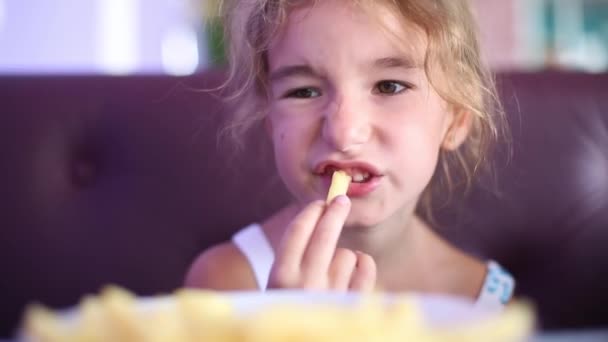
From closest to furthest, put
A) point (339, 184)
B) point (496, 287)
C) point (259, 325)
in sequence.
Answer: point (259, 325), point (339, 184), point (496, 287)

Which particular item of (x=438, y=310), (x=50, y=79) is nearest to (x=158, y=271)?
(x=50, y=79)

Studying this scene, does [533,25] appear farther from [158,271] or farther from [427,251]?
[158,271]

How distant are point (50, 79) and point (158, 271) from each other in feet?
1.11

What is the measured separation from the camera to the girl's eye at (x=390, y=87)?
28.2 inches

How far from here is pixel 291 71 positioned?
2.41 ft

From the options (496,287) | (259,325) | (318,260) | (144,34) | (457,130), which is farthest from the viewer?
(144,34)

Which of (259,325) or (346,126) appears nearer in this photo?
(259,325)

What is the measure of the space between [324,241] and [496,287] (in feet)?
1.89

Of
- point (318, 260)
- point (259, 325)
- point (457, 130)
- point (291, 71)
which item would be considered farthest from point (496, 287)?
point (259, 325)

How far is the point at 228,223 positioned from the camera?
3.27 ft

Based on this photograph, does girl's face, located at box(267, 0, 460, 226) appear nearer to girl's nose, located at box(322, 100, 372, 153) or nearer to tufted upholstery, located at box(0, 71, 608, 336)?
girl's nose, located at box(322, 100, 372, 153)

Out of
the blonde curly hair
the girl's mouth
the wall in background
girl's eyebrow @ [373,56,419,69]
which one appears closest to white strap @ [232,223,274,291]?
the blonde curly hair

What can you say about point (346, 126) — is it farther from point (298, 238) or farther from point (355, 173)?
point (298, 238)

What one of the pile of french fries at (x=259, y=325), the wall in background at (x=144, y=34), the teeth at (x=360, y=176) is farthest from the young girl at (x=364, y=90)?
the wall in background at (x=144, y=34)
